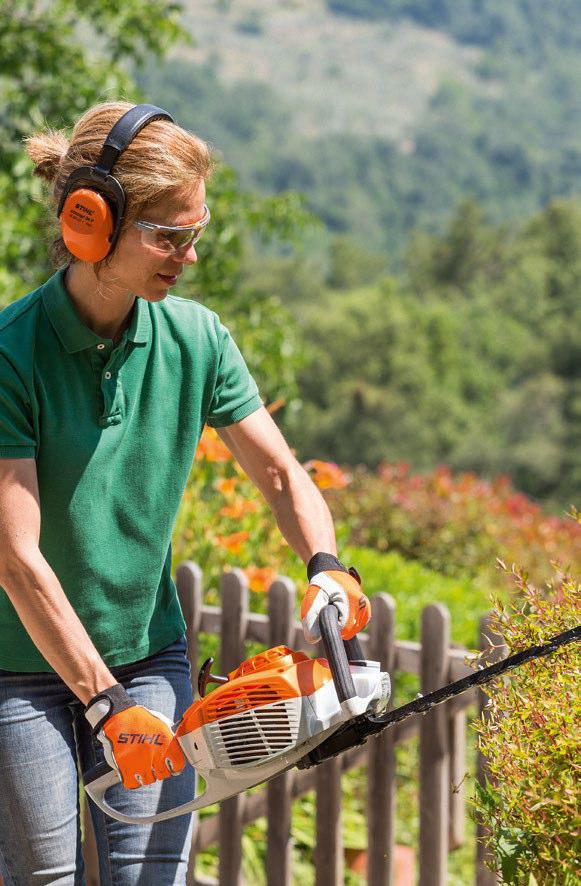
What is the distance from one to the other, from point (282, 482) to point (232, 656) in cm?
134

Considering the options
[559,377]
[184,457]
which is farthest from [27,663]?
[559,377]

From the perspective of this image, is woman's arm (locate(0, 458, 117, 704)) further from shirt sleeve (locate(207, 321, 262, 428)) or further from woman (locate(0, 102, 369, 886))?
shirt sleeve (locate(207, 321, 262, 428))

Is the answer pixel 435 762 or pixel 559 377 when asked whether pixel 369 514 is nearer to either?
pixel 435 762

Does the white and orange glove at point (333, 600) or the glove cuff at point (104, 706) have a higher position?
the white and orange glove at point (333, 600)

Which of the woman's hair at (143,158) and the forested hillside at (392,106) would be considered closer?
the woman's hair at (143,158)

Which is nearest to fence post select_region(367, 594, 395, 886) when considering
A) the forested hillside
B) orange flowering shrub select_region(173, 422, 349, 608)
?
orange flowering shrub select_region(173, 422, 349, 608)

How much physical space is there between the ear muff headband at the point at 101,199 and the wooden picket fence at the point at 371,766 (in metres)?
1.47

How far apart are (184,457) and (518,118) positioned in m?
159

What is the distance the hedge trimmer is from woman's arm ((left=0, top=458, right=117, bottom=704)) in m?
0.18

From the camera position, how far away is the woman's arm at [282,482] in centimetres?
205

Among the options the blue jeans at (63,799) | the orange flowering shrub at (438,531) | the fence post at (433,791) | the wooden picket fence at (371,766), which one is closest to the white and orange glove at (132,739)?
the blue jeans at (63,799)

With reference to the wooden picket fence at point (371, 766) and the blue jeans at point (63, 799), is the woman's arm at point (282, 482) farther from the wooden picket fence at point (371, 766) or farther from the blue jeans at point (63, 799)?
the wooden picket fence at point (371, 766)

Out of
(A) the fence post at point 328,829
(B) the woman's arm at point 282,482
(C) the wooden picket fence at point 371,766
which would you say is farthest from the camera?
(A) the fence post at point 328,829

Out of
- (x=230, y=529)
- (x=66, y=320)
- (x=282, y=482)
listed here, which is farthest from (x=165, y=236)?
(x=230, y=529)
